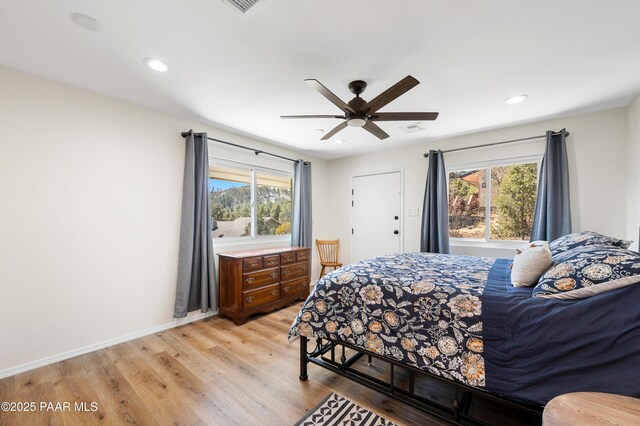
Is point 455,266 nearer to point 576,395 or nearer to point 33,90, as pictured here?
point 576,395

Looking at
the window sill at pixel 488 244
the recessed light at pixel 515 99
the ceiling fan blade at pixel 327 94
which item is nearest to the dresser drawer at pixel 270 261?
the ceiling fan blade at pixel 327 94

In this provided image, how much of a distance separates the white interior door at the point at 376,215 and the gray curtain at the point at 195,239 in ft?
8.52

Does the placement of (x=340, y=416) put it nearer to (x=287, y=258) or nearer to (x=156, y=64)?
(x=287, y=258)

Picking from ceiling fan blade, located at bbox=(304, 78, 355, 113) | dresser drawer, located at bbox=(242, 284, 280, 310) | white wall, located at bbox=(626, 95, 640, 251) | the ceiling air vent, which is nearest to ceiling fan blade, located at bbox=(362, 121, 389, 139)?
ceiling fan blade, located at bbox=(304, 78, 355, 113)

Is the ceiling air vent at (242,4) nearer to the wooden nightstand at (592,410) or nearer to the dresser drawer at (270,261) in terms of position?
the wooden nightstand at (592,410)

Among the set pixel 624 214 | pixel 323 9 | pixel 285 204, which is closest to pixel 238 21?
pixel 323 9

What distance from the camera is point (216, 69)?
6.94 feet

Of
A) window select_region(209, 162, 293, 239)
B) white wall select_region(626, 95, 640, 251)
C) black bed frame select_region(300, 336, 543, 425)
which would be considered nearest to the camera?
black bed frame select_region(300, 336, 543, 425)

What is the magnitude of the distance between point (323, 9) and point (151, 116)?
235 centimetres

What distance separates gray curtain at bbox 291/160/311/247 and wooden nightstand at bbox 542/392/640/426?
3.62 metres

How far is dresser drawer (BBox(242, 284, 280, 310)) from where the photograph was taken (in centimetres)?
315

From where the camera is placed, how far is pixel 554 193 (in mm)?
3010

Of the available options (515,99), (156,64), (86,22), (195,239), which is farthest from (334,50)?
(195,239)

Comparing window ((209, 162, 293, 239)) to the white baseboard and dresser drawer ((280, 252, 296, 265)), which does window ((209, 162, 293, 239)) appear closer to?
dresser drawer ((280, 252, 296, 265))
